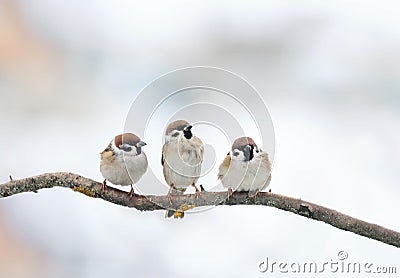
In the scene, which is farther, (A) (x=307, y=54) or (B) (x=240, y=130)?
(A) (x=307, y=54)

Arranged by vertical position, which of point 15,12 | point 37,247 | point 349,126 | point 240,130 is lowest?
point 37,247

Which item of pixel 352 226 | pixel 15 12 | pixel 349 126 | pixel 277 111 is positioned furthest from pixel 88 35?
pixel 352 226

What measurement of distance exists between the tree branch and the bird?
0.02 metres

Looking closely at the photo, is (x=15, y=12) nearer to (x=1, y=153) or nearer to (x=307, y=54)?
(x=1, y=153)

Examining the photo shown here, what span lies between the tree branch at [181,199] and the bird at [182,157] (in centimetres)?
2

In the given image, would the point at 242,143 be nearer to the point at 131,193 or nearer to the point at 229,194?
the point at 229,194

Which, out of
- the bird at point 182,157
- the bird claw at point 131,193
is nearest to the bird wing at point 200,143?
the bird at point 182,157

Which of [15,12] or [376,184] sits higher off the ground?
[15,12]

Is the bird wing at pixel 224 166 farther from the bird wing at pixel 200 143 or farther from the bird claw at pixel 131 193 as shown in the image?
the bird claw at pixel 131 193

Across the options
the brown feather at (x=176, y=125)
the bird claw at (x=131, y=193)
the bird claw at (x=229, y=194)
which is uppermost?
the brown feather at (x=176, y=125)

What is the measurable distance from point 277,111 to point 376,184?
264mm

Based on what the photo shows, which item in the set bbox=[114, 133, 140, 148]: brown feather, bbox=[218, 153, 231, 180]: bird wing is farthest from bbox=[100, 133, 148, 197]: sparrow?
bbox=[218, 153, 231, 180]: bird wing

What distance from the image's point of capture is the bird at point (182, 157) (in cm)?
90

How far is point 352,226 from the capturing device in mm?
881
